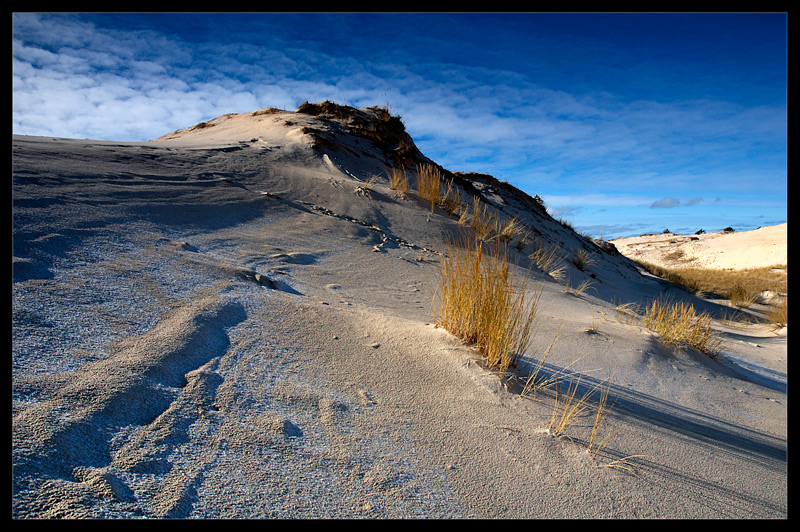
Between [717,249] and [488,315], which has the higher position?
[717,249]

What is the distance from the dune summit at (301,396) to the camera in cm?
127

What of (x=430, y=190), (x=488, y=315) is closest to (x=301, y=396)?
(x=488, y=315)

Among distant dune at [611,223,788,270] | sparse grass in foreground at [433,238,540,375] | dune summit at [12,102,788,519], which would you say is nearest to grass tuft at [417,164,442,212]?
dune summit at [12,102,788,519]

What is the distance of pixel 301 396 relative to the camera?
1792 mm

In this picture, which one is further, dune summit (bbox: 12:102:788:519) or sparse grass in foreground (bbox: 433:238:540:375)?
sparse grass in foreground (bbox: 433:238:540:375)

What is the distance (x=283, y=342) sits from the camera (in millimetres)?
2260

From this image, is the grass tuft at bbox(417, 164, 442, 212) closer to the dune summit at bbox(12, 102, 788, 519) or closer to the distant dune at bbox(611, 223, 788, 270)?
the dune summit at bbox(12, 102, 788, 519)

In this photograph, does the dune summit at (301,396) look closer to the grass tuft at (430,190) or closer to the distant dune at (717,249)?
the grass tuft at (430,190)

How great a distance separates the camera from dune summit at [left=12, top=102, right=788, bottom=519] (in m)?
1.27

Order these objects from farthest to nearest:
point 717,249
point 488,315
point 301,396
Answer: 1. point 717,249
2. point 488,315
3. point 301,396

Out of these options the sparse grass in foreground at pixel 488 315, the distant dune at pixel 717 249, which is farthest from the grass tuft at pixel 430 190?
the distant dune at pixel 717 249

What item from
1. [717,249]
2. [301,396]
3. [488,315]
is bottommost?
[301,396]

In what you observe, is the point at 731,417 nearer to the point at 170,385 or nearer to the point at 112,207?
the point at 170,385

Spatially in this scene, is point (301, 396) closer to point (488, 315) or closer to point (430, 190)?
point (488, 315)
